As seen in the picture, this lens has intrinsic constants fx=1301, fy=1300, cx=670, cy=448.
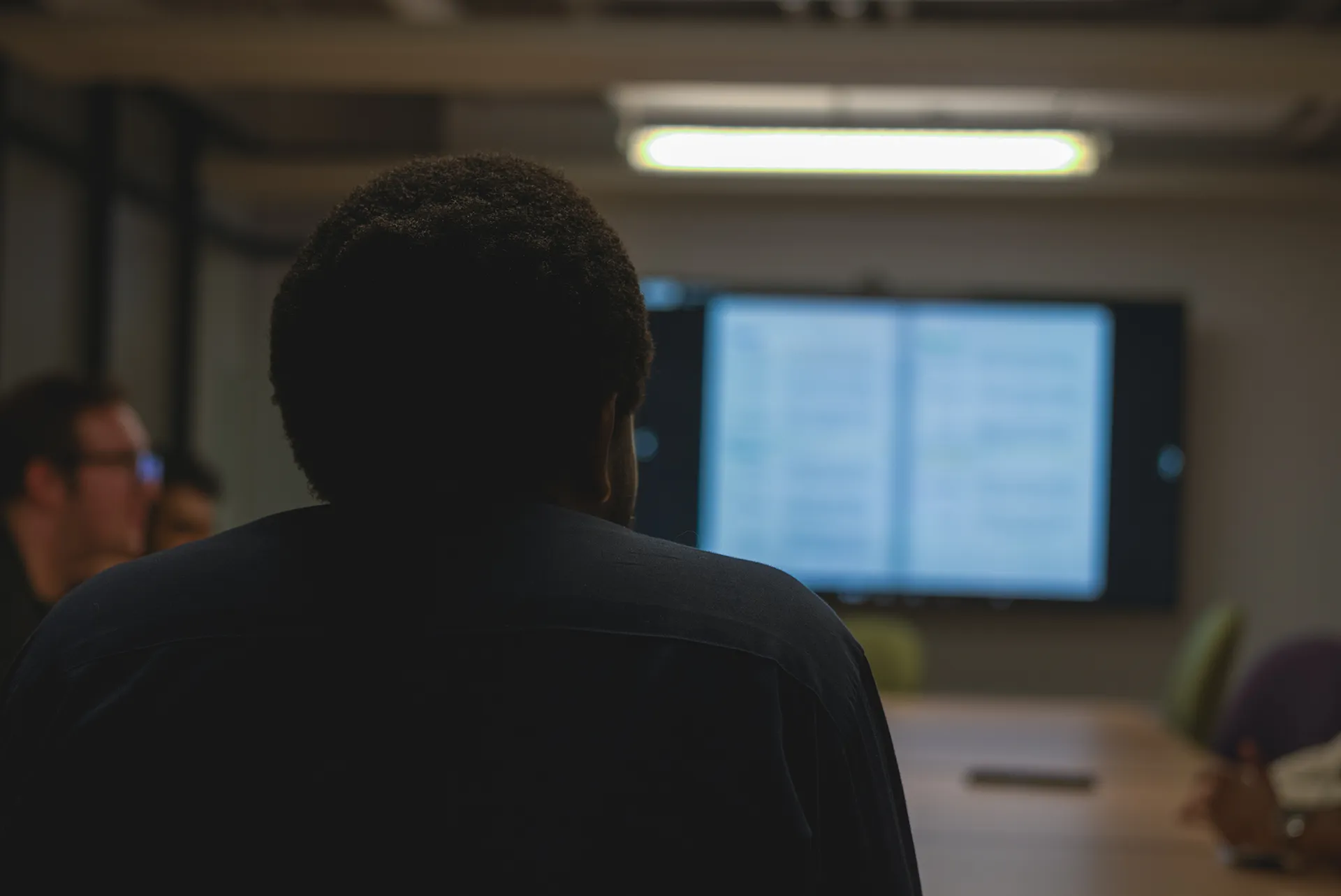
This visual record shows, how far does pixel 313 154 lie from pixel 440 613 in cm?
532

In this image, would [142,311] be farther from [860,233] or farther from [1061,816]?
[1061,816]

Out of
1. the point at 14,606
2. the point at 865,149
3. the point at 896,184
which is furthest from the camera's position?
the point at 896,184

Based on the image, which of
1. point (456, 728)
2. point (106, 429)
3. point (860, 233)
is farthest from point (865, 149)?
point (456, 728)

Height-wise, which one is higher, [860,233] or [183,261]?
[860,233]

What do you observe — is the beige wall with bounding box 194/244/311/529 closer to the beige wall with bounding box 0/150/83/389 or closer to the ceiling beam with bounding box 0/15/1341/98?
the beige wall with bounding box 0/150/83/389

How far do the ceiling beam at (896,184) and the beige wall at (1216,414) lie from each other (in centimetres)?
18

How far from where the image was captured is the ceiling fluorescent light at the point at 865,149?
405 cm

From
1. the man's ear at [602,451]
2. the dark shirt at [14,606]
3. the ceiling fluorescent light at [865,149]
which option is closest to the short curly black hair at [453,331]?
the man's ear at [602,451]

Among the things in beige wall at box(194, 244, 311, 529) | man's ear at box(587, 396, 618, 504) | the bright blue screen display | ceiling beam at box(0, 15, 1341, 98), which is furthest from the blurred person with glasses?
the bright blue screen display

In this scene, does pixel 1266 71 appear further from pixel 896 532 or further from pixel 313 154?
pixel 313 154

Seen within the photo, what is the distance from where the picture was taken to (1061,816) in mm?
→ 2377

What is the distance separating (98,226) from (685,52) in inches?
89.2

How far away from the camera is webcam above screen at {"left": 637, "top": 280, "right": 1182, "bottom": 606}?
A: 18.4ft

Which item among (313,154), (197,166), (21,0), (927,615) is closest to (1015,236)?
(927,615)
